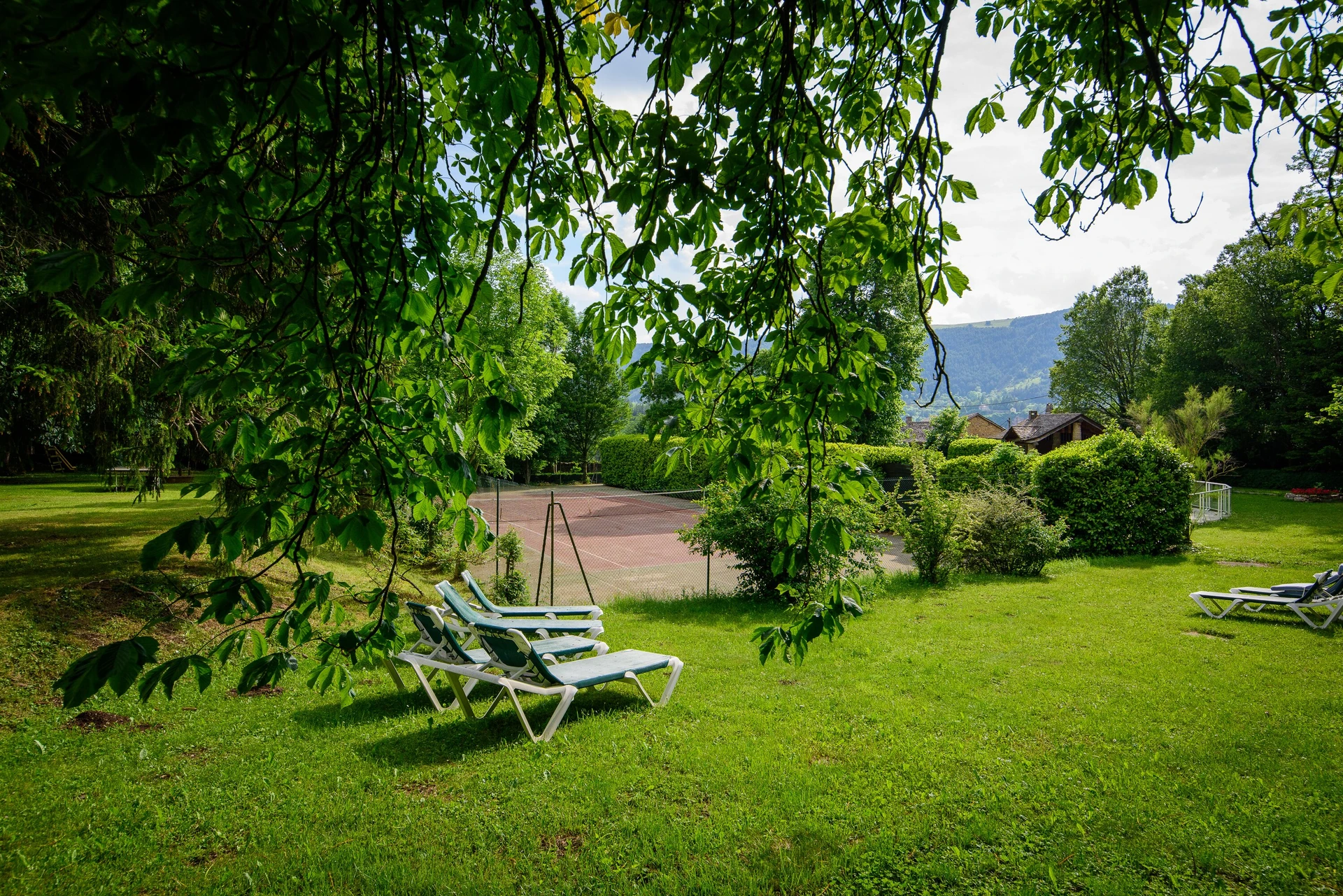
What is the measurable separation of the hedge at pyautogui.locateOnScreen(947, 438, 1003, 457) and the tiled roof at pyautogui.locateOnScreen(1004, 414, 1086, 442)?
67.5 feet

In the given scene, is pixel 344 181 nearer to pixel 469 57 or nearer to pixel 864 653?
pixel 469 57

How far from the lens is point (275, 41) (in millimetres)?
1546

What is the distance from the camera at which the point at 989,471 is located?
48.0 feet

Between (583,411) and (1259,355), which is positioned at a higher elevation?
(1259,355)

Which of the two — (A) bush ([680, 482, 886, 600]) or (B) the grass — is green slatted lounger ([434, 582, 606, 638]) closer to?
(B) the grass

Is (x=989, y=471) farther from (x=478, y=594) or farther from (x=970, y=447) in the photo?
(x=478, y=594)

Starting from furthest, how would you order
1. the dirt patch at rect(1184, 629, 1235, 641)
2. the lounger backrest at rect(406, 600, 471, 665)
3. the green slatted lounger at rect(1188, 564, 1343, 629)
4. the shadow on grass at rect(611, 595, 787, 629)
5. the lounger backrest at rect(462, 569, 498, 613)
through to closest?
the shadow on grass at rect(611, 595, 787, 629) < the green slatted lounger at rect(1188, 564, 1343, 629) < the dirt patch at rect(1184, 629, 1235, 641) < the lounger backrest at rect(462, 569, 498, 613) < the lounger backrest at rect(406, 600, 471, 665)

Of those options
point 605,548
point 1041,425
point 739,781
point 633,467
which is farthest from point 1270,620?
point 1041,425

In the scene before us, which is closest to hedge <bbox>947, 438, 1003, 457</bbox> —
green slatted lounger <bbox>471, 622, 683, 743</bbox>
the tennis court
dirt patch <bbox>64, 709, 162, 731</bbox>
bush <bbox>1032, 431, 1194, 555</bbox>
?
the tennis court

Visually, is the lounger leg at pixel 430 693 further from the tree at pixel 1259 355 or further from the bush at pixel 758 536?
the tree at pixel 1259 355

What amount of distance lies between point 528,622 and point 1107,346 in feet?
192

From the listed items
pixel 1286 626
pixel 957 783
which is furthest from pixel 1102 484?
pixel 957 783

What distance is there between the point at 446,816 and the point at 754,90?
3.73 meters

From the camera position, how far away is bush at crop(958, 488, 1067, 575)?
37.7 feet
